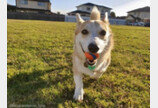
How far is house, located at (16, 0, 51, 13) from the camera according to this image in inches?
1179

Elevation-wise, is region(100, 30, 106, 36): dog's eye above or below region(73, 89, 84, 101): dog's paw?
above

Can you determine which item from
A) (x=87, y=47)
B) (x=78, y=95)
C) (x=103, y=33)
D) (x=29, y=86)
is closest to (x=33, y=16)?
(x=29, y=86)

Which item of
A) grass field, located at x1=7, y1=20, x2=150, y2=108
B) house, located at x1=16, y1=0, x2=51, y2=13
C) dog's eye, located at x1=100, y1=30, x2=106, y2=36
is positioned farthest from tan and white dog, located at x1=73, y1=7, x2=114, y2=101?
house, located at x1=16, y1=0, x2=51, y2=13

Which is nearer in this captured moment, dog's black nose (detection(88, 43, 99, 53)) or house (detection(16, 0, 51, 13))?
dog's black nose (detection(88, 43, 99, 53))

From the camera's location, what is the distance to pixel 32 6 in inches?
1220

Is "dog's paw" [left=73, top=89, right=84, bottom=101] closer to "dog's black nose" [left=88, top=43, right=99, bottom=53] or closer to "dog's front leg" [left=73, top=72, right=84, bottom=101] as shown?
"dog's front leg" [left=73, top=72, right=84, bottom=101]

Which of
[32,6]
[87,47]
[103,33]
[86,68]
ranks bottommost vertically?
[86,68]

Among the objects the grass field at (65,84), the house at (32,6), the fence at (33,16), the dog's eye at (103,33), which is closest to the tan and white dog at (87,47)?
the dog's eye at (103,33)

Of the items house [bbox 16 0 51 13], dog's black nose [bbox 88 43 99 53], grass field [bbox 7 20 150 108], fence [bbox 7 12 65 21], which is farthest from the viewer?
house [bbox 16 0 51 13]

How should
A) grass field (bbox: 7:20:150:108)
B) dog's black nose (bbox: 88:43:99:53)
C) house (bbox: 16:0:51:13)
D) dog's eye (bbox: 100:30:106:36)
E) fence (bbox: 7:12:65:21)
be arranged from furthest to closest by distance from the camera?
house (bbox: 16:0:51:13) → fence (bbox: 7:12:65:21) → dog's eye (bbox: 100:30:106:36) → grass field (bbox: 7:20:150:108) → dog's black nose (bbox: 88:43:99:53)

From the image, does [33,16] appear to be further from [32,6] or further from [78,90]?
[78,90]

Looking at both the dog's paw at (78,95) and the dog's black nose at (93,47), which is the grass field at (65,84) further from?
the dog's black nose at (93,47)

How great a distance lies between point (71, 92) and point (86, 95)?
262mm

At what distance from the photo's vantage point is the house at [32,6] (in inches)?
1179
